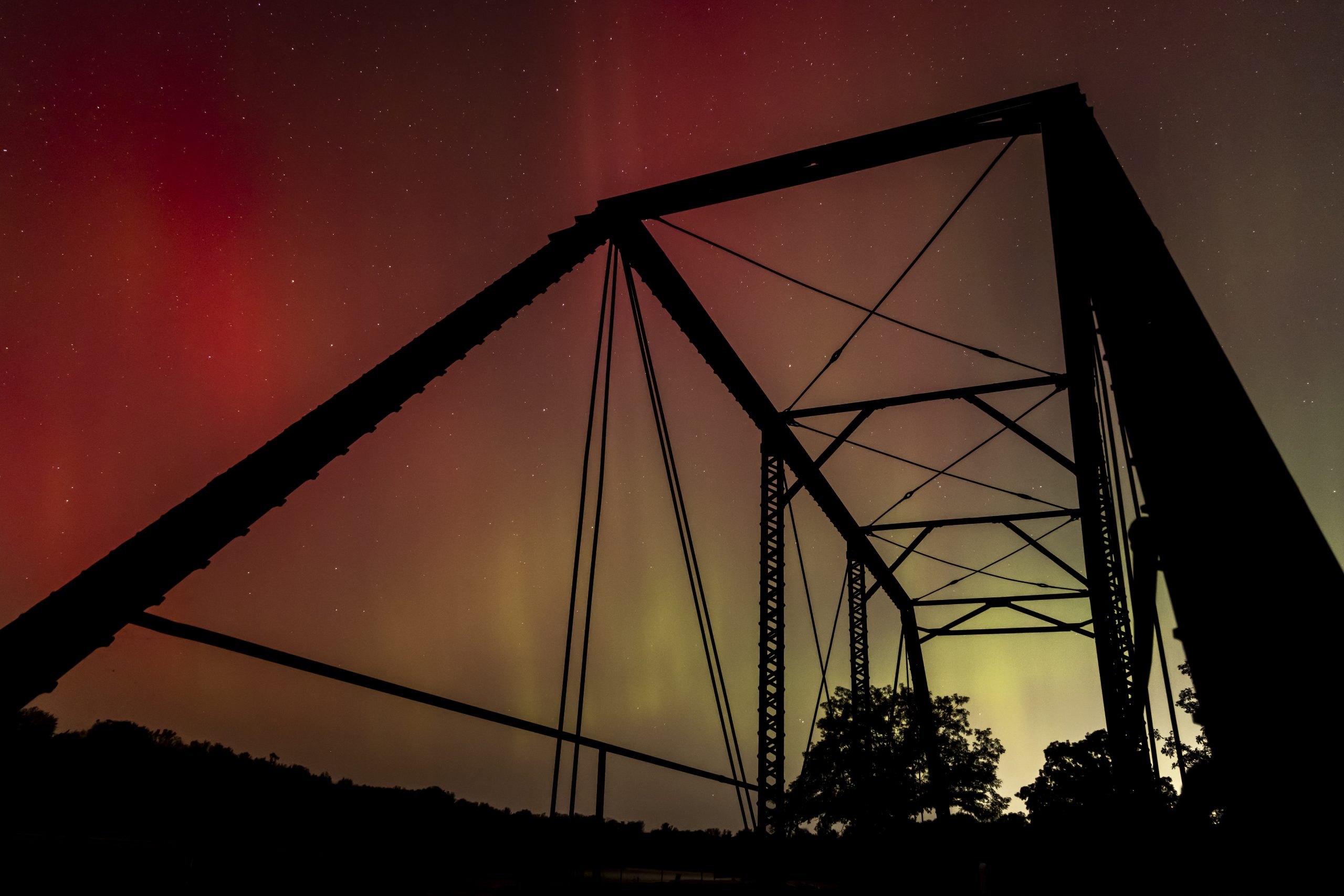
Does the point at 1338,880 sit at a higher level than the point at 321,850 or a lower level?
higher

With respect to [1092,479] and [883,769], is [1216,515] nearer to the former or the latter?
[1092,479]

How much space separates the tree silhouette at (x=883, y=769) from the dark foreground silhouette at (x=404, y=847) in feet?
7.14

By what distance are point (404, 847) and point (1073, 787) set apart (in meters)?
38.5

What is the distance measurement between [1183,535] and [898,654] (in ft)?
55.7

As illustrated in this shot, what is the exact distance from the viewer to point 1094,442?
9.35 m

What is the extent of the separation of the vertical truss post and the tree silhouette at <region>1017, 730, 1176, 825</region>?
10.9 m

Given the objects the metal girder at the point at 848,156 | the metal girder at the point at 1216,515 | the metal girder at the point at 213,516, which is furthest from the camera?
the metal girder at the point at 848,156

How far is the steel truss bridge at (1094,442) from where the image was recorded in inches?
100

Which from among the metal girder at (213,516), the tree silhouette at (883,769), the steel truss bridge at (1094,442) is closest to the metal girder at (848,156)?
the steel truss bridge at (1094,442)

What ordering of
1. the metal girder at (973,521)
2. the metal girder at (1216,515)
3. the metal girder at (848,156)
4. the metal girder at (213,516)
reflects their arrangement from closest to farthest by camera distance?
the metal girder at (1216,515)
the metal girder at (213,516)
the metal girder at (848,156)
the metal girder at (973,521)

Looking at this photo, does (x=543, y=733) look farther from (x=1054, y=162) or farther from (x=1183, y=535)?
(x=1054, y=162)

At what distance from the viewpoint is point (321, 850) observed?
21.2ft

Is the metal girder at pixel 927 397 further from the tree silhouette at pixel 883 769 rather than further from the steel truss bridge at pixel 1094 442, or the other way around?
the tree silhouette at pixel 883 769

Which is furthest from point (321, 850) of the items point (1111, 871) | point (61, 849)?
point (1111, 871)
